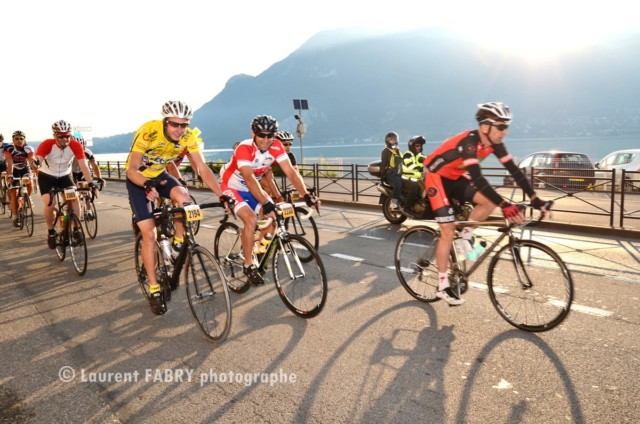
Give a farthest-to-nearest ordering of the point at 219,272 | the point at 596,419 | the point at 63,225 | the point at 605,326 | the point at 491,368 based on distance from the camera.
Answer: the point at 63,225, the point at 605,326, the point at 219,272, the point at 491,368, the point at 596,419

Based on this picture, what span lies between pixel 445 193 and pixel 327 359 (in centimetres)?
219

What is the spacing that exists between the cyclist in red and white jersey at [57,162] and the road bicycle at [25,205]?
310cm

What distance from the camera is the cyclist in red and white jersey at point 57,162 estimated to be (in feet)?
25.4

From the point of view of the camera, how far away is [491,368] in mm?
3678

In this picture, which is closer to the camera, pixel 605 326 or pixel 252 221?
pixel 605 326

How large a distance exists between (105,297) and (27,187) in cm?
717

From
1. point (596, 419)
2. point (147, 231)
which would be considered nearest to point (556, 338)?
point (596, 419)

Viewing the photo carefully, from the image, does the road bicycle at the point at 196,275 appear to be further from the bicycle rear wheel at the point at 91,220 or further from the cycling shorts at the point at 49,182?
the bicycle rear wheel at the point at 91,220

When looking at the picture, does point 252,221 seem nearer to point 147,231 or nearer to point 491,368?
point 147,231

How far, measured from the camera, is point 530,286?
4.48 m

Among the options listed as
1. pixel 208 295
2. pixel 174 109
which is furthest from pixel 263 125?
pixel 208 295

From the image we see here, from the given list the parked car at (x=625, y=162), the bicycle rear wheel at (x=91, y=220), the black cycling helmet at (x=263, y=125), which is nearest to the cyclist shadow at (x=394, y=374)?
the black cycling helmet at (x=263, y=125)

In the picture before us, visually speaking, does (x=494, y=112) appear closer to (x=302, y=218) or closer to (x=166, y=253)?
(x=302, y=218)

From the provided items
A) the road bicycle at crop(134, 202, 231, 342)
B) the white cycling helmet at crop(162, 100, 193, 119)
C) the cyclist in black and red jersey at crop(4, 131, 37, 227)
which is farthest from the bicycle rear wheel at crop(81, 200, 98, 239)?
the white cycling helmet at crop(162, 100, 193, 119)
